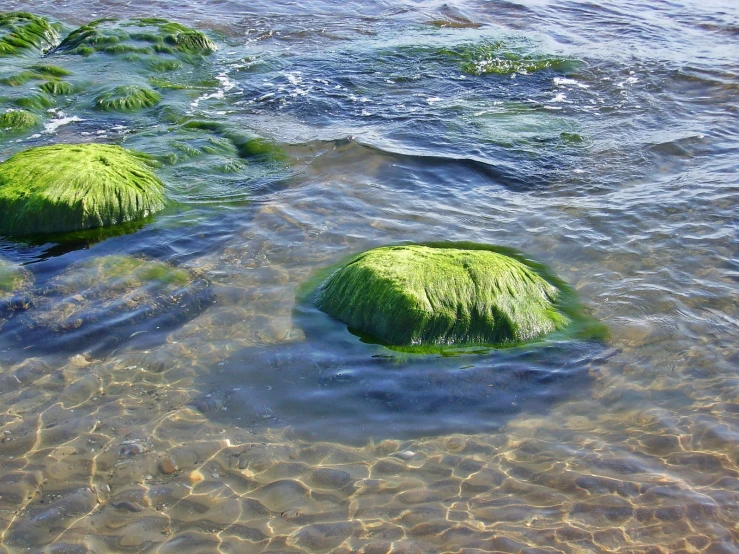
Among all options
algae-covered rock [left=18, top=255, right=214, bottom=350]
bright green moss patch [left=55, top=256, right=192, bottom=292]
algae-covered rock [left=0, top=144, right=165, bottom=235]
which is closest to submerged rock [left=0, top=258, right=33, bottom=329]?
algae-covered rock [left=18, top=255, right=214, bottom=350]

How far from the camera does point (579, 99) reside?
492 inches

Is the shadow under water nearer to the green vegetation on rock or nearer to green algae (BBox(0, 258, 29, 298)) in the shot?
green algae (BBox(0, 258, 29, 298))

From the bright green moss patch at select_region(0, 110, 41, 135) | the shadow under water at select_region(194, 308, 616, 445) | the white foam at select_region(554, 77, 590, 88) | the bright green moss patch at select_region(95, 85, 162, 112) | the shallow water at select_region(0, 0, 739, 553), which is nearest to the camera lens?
the shallow water at select_region(0, 0, 739, 553)

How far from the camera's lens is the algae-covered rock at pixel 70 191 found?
754cm

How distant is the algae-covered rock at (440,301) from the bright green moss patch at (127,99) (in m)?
6.61

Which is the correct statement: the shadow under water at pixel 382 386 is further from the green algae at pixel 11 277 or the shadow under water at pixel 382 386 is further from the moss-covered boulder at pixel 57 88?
the moss-covered boulder at pixel 57 88

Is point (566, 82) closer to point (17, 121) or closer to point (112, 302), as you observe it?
point (17, 121)

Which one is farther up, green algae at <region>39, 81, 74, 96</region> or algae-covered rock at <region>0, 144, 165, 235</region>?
green algae at <region>39, 81, 74, 96</region>

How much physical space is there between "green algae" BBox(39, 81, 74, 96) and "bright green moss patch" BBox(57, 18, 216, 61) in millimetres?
2007

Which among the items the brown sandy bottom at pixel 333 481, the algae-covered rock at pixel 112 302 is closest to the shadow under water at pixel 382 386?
the brown sandy bottom at pixel 333 481

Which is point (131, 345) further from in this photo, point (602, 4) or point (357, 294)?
point (602, 4)

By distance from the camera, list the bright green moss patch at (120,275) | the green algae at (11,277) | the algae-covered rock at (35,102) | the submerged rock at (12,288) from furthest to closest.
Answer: the algae-covered rock at (35,102)
the bright green moss patch at (120,275)
the green algae at (11,277)
the submerged rock at (12,288)

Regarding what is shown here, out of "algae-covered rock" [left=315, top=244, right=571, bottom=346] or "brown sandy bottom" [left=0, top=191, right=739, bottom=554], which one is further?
"algae-covered rock" [left=315, top=244, right=571, bottom=346]

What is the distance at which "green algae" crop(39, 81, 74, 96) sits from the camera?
11719 mm
